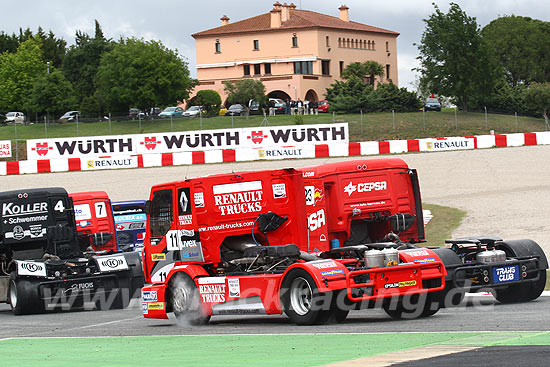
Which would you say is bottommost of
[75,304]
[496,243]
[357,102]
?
[75,304]

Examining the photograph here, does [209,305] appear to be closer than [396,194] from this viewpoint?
Yes

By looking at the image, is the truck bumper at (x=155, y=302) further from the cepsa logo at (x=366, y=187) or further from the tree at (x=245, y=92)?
the tree at (x=245, y=92)

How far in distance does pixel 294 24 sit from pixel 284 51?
11.3 feet

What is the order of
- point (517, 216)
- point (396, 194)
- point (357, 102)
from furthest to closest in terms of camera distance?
point (357, 102) → point (517, 216) → point (396, 194)

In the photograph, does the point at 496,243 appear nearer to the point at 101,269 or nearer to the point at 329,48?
the point at 101,269

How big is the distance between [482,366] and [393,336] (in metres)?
2.92

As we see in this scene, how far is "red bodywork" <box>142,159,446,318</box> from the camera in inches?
521

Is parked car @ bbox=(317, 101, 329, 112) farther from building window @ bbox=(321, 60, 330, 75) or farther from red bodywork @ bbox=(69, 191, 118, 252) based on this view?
red bodywork @ bbox=(69, 191, 118, 252)

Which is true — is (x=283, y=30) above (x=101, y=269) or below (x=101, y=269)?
above

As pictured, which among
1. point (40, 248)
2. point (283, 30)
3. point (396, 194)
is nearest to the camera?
point (396, 194)

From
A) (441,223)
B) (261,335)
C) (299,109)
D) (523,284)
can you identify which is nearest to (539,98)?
(299,109)

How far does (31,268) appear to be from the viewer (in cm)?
1888

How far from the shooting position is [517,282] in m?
14.6

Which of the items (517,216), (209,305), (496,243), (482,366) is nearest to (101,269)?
(209,305)
